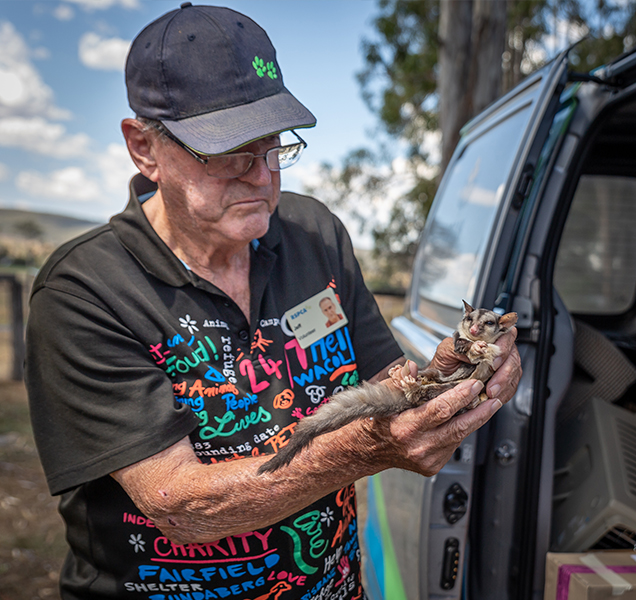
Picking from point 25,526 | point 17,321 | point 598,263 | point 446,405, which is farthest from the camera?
point 17,321

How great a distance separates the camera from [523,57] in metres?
14.9

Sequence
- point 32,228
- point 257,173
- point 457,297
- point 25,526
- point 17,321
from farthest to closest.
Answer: point 32,228 → point 17,321 → point 25,526 → point 457,297 → point 257,173

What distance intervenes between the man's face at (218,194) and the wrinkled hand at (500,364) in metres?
0.71

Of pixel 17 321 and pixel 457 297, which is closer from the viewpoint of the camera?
pixel 457 297

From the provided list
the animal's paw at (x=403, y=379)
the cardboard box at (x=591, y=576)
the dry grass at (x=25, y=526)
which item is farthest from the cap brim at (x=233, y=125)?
the dry grass at (x=25, y=526)

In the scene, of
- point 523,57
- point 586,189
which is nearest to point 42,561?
point 586,189

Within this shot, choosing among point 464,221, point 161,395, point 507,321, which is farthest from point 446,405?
point 464,221

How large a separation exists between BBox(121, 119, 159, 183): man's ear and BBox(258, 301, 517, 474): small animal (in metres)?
1.00

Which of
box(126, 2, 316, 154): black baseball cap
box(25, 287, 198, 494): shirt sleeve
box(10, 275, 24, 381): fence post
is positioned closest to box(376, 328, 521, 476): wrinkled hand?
box(25, 287, 198, 494): shirt sleeve

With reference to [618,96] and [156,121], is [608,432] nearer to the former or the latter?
[618,96]

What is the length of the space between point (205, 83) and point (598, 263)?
370 centimetres

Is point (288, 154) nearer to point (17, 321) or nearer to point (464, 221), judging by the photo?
point (464, 221)

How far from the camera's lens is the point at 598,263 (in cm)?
422

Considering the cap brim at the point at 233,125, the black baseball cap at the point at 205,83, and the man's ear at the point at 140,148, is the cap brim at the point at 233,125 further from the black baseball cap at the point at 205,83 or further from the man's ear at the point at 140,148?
the man's ear at the point at 140,148
